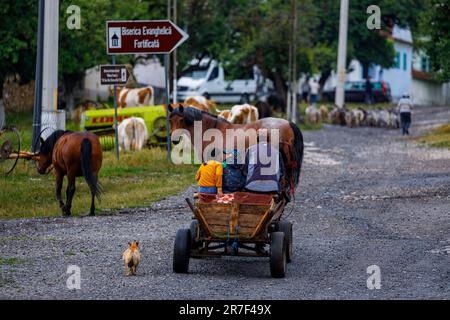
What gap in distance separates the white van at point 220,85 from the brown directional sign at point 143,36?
3763cm

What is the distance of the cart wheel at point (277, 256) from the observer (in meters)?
13.6

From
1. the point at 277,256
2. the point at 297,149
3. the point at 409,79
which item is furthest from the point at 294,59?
the point at 409,79

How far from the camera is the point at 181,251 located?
543 inches

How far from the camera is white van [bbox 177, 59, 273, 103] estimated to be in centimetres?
A: 6328

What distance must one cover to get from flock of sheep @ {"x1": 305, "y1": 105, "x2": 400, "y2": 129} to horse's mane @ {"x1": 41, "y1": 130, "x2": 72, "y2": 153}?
32109 millimetres

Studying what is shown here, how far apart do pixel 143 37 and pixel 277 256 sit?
12326mm

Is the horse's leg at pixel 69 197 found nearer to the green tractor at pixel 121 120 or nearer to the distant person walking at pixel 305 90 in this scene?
the green tractor at pixel 121 120

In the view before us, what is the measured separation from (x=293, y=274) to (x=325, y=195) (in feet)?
28.7

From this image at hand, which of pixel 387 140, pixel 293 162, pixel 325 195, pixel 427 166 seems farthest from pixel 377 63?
pixel 293 162

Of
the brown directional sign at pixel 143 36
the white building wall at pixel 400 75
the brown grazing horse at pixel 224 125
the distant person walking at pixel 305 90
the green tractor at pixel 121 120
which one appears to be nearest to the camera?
the brown grazing horse at pixel 224 125

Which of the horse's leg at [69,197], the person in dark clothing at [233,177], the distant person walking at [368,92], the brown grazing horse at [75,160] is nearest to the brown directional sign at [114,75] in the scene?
the brown grazing horse at [75,160]

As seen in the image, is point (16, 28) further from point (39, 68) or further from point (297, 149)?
point (297, 149)

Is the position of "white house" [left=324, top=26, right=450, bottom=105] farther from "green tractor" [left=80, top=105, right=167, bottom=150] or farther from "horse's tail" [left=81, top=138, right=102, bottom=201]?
"horse's tail" [left=81, top=138, right=102, bottom=201]

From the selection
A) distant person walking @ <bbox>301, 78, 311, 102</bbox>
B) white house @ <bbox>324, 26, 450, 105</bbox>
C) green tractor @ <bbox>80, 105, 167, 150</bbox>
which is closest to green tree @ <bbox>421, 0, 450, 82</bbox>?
green tractor @ <bbox>80, 105, 167, 150</bbox>
